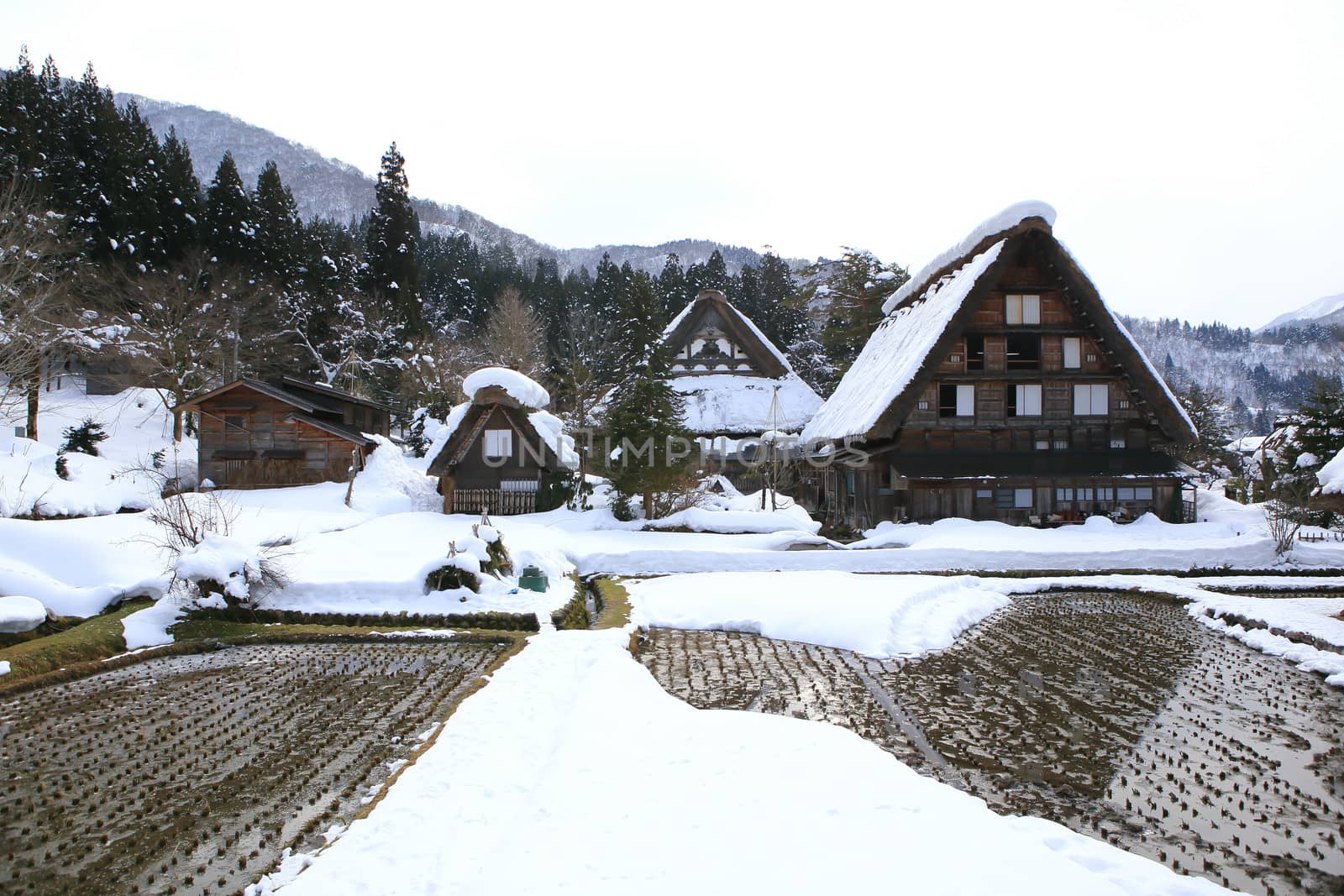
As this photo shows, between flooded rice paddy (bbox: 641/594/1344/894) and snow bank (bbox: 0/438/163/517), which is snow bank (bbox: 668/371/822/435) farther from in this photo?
flooded rice paddy (bbox: 641/594/1344/894)

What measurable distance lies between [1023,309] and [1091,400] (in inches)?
148

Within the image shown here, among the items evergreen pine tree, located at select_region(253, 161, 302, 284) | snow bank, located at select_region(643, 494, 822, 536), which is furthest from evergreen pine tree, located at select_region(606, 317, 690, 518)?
evergreen pine tree, located at select_region(253, 161, 302, 284)

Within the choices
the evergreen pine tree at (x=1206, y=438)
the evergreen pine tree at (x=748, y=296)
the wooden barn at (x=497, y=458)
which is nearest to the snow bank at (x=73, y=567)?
the wooden barn at (x=497, y=458)

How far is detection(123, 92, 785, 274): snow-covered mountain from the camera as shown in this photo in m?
124

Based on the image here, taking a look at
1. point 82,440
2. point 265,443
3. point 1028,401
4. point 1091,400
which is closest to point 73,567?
point 265,443

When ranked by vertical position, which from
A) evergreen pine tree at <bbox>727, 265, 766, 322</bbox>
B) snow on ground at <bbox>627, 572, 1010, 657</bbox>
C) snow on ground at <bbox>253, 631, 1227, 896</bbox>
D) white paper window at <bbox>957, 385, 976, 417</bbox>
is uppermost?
evergreen pine tree at <bbox>727, 265, 766, 322</bbox>

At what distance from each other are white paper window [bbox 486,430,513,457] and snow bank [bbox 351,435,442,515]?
3486mm

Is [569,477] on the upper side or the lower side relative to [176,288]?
lower

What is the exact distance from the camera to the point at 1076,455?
23719 millimetres

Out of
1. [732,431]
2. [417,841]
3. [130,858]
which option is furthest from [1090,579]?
[732,431]

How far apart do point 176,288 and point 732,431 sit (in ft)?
95.2

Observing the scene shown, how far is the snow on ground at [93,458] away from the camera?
67.6ft

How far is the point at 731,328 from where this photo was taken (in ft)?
135

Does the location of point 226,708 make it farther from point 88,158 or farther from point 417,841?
point 88,158
